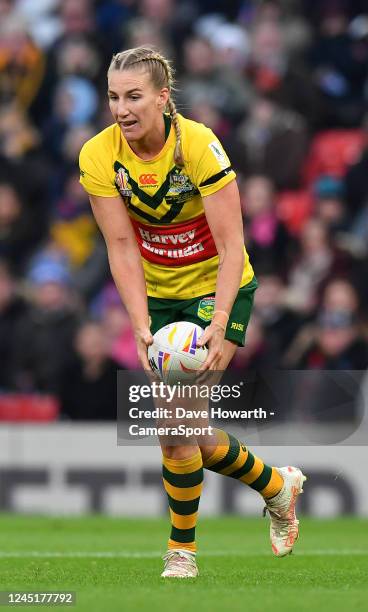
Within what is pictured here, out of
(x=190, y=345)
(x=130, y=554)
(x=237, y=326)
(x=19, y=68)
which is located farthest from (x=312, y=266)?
(x=190, y=345)

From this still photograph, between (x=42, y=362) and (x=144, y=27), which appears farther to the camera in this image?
(x=144, y=27)

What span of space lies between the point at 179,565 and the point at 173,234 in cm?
147

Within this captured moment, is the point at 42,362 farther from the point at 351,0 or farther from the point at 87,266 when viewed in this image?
the point at 351,0

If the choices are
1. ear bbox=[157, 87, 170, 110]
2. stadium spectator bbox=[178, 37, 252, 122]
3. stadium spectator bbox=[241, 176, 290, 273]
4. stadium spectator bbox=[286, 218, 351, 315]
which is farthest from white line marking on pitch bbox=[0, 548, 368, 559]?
stadium spectator bbox=[178, 37, 252, 122]

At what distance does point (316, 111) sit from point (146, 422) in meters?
6.61

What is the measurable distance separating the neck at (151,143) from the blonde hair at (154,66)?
0.24ft

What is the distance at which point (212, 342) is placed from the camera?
6.36 meters

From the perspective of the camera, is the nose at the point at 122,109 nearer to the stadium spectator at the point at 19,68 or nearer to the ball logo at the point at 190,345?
the ball logo at the point at 190,345

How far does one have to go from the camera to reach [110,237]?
259 inches

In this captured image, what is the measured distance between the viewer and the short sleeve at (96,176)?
6.53 meters

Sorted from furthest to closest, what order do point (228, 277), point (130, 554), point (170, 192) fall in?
point (130, 554) → point (170, 192) → point (228, 277)

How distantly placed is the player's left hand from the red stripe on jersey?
475mm

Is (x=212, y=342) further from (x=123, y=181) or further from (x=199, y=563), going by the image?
(x=199, y=563)

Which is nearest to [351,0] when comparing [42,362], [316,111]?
[316,111]
